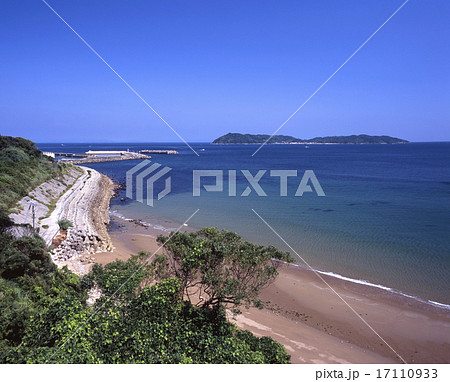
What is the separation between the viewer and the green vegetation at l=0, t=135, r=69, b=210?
1788 cm

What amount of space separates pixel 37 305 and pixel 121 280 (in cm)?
186

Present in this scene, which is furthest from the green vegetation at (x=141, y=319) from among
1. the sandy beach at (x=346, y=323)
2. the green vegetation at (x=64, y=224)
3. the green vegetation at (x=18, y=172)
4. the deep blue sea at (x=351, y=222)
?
the green vegetation at (x=18, y=172)

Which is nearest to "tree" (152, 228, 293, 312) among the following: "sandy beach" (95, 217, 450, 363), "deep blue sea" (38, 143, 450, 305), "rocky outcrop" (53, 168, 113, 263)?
"sandy beach" (95, 217, 450, 363)

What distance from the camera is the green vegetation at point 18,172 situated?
58.6 ft

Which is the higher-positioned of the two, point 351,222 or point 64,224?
point 64,224

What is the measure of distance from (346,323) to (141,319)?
24.9 feet

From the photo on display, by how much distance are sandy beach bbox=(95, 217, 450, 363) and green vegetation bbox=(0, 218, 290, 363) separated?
2.75 m

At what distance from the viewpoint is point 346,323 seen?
1005cm

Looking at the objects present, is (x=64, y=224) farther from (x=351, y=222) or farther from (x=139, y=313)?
(x=351, y=222)

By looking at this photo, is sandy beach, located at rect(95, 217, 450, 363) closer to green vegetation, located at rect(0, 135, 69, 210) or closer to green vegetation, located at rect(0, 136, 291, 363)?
green vegetation, located at rect(0, 136, 291, 363)

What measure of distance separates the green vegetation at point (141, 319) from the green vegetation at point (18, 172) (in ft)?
39.9

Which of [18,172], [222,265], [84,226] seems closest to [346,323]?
[222,265]
